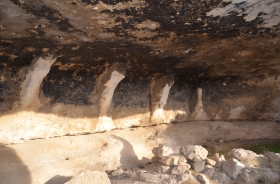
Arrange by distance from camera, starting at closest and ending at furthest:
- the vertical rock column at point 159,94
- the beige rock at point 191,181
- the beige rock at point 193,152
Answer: the beige rock at point 191,181 < the beige rock at point 193,152 < the vertical rock column at point 159,94

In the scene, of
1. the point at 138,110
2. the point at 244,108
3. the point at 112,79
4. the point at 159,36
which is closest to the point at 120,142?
the point at 138,110

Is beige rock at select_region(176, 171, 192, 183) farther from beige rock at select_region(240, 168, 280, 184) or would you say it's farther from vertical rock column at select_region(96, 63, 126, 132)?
vertical rock column at select_region(96, 63, 126, 132)

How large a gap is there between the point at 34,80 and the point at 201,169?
253 cm

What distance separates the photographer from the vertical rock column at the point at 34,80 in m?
3.76

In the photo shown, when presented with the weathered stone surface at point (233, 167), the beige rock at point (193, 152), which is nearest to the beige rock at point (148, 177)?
the beige rock at point (193, 152)

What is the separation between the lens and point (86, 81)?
4.53m

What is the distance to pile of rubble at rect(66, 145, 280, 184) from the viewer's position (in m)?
3.34

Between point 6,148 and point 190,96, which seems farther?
point 190,96

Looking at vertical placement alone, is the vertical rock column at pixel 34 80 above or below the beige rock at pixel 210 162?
above

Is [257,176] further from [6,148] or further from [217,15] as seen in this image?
[6,148]

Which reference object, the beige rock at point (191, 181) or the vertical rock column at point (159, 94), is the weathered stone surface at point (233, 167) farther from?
the vertical rock column at point (159, 94)

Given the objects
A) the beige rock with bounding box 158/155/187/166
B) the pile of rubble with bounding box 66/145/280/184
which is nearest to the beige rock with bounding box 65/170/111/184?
the pile of rubble with bounding box 66/145/280/184

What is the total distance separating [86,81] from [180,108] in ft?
7.32

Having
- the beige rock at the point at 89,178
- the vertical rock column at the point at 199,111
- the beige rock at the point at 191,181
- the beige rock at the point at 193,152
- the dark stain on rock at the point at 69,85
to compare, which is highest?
the dark stain on rock at the point at 69,85
